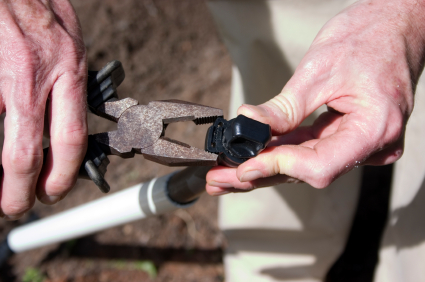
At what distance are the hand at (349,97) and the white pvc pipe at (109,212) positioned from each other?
28cm

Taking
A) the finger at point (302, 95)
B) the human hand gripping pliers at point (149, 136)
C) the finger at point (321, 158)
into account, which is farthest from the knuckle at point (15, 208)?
the finger at point (302, 95)

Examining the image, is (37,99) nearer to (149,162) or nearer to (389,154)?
(389,154)

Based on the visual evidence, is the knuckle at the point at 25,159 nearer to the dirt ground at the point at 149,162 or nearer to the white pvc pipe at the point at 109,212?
the white pvc pipe at the point at 109,212

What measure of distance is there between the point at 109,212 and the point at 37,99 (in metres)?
0.66

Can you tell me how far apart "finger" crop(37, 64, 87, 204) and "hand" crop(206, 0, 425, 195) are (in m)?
0.47

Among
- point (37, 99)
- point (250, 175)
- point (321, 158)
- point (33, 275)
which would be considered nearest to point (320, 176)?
point (321, 158)

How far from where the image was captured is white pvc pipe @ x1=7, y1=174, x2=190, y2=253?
4.84 ft

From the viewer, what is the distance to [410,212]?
75.0 inches

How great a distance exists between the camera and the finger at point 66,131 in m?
1.08

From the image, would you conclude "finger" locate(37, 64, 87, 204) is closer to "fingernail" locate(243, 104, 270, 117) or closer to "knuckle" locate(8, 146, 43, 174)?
"knuckle" locate(8, 146, 43, 174)

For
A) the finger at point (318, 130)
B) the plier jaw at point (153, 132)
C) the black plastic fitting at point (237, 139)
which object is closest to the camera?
the black plastic fitting at point (237, 139)

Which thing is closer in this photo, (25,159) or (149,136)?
(25,159)

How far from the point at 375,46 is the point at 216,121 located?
2.04ft

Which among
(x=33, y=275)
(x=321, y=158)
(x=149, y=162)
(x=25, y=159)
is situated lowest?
(x=33, y=275)
